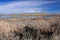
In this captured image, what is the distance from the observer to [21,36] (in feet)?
54.7

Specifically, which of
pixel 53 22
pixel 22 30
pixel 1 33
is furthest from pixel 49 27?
pixel 1 33

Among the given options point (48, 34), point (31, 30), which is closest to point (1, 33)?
point (31, 30)

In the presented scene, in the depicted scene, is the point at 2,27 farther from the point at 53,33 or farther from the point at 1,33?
the point at 53,33

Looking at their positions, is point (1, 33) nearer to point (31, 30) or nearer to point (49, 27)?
point (31, 30)

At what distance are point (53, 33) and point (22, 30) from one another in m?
1.91

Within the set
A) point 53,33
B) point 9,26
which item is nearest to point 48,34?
point 53,33

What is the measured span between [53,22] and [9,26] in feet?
9.45

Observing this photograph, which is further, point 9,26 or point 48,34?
point 9,26

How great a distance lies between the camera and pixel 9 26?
17672 millimetres

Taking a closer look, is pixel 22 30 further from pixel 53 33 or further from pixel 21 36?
pixel 53 33

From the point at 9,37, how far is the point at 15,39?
0.41m

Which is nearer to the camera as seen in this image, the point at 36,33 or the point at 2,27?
the point at 36,33

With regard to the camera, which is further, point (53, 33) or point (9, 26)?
point (9, 26)

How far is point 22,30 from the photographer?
16812 millimetres
